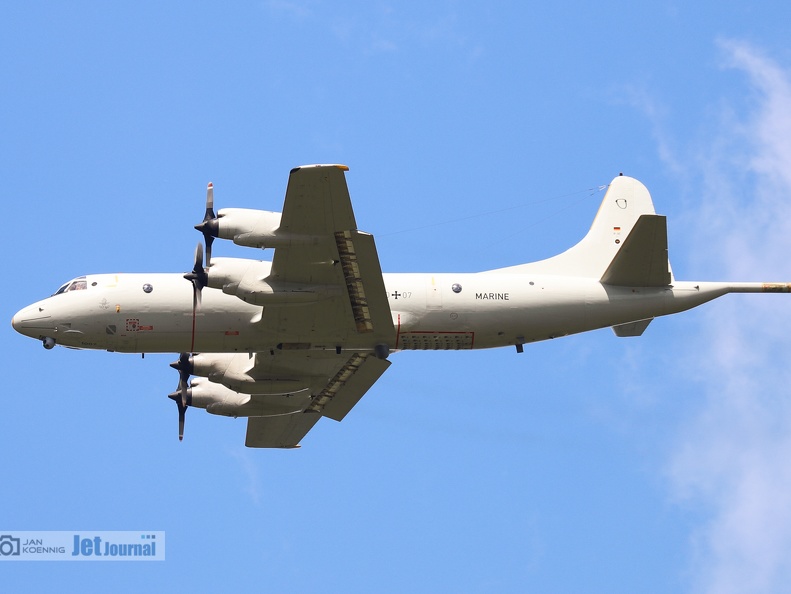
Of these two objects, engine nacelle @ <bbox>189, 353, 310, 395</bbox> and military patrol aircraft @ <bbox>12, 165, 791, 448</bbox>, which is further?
engine nacelle @ <bbox>189, 353, 310, 395</bbox>

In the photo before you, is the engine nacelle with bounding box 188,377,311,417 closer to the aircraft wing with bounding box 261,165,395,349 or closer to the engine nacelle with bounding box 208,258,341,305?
the aircraft wing with bounding box 261,165,395,349

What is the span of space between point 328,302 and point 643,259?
28.1 feet

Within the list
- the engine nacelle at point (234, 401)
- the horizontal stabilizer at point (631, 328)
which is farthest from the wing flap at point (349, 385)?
the horizontal stabilizer at point (631, 328)

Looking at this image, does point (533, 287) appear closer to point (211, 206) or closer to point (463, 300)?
point (463, 300)

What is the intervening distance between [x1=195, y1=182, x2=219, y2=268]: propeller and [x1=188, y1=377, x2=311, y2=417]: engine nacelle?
6.25 metres

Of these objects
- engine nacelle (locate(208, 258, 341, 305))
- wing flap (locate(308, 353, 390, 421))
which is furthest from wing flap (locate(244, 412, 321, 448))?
engine nacelle (locate(208, 258, 341, 305))

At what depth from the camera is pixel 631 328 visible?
3500 centimetres

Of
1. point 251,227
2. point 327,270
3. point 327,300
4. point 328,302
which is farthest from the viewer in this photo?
point 328,302

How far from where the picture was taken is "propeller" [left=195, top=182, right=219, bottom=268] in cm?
3070

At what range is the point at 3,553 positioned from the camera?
32781 mm

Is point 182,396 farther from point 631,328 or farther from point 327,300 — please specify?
point 631,328

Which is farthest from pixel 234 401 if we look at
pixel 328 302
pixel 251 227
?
pixel 251 227

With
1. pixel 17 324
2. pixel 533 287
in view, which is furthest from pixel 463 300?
pixel 17 324

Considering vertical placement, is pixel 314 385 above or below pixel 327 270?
below
